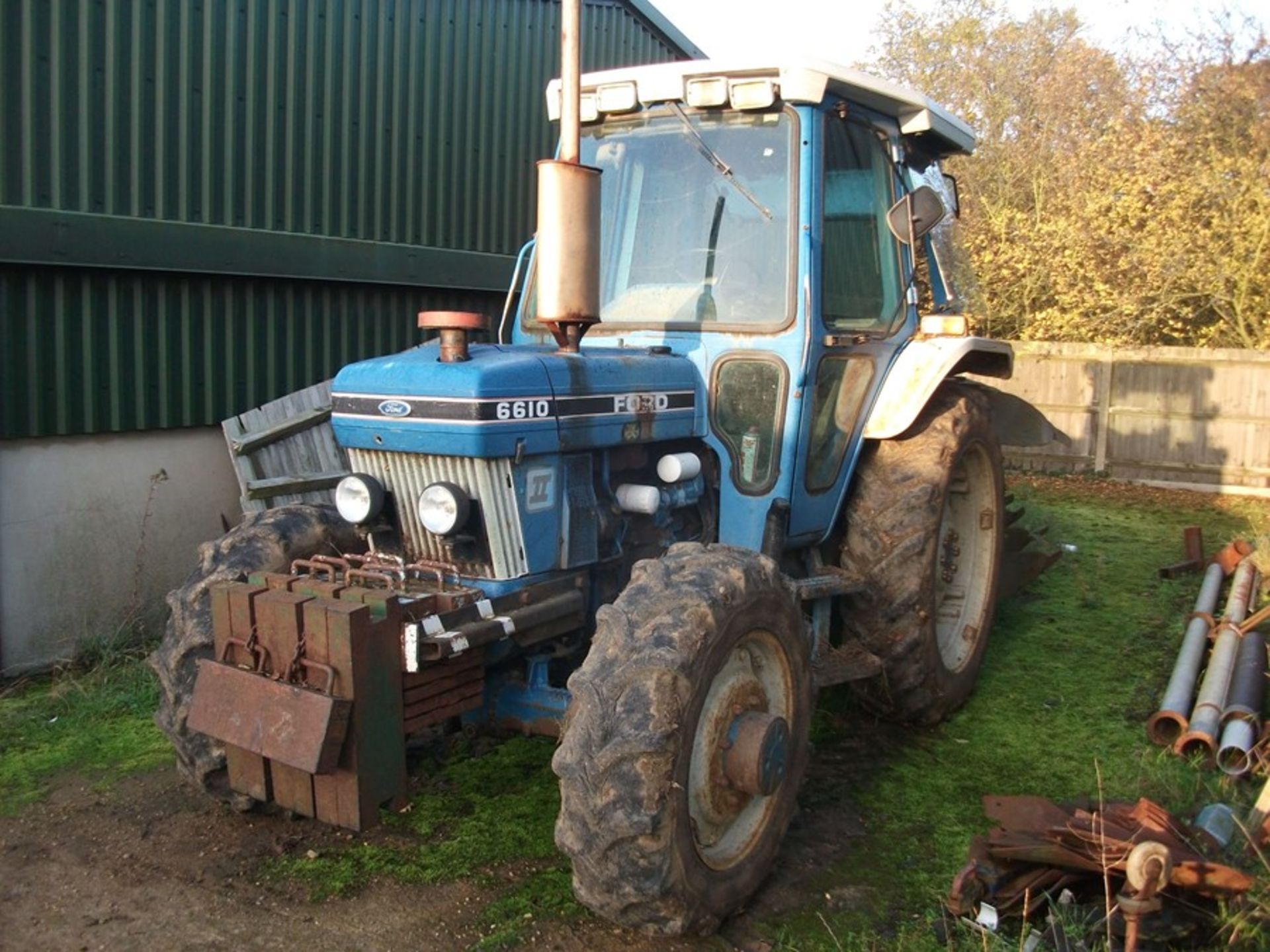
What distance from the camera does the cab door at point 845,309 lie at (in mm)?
4328

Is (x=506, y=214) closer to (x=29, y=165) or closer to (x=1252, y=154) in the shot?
(x=29, y=165)

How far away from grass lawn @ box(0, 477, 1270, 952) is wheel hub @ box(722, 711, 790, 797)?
1.35 ft

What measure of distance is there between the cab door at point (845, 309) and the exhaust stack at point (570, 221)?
3.25 ft

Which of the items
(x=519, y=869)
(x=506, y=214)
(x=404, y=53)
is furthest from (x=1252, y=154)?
(x=519, y=869)

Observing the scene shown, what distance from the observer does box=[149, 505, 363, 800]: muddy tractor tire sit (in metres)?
3.44

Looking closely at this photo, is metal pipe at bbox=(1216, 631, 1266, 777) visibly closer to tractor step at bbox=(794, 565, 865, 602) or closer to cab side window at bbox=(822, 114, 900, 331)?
tractor step at bbox=(794, 565, 865, 602)

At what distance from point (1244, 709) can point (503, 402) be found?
3.11m

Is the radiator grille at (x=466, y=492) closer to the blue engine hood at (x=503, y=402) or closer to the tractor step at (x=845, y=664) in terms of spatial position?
the blue engine hood at (x=503, y=402)

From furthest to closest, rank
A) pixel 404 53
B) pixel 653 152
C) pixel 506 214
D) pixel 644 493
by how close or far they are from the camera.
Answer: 1. pixel 506 214
2. pixel 404 53
3. pixel 653 152
4. pixel 644 493

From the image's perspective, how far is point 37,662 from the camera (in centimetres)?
546

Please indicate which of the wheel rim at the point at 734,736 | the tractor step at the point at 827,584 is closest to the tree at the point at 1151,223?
the tractor step at the point at 827,584

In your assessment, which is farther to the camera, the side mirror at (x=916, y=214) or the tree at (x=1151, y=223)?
the tree at (x=1151, y=223)

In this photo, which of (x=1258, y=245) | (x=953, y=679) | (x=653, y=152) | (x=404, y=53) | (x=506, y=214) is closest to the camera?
(x=653, y=152)

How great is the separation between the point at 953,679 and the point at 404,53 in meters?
5.12
